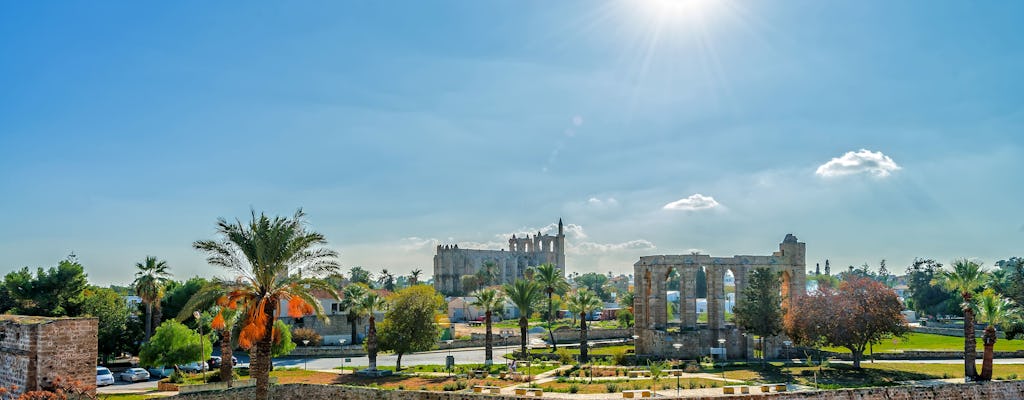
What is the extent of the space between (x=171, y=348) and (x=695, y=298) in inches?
1325

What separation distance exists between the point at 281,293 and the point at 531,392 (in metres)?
11.4

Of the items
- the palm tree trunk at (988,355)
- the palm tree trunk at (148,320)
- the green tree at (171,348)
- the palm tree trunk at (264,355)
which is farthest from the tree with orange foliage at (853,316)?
the palm tree trunk at (148,320)

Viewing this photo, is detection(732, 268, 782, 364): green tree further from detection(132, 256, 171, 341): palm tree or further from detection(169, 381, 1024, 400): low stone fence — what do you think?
detection(132, 256, 171, 341): palm tree

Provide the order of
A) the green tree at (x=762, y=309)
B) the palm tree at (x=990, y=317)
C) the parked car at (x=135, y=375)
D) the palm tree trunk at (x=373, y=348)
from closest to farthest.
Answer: the palm tree at (x=990, y=317) → the parked car at (x=135, y=375) → the palm tree trunk at (x=373, y=348) → the green tree at (x=762, y=309)

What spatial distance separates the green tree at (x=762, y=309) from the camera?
137ft

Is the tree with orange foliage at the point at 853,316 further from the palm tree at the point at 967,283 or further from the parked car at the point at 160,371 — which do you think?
the parked car at the point at 160,371

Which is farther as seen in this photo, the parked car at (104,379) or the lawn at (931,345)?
the lawn at (931,345)

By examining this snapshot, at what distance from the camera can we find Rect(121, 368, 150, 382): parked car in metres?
36.5

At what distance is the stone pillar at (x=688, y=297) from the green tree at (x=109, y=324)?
1488 inches

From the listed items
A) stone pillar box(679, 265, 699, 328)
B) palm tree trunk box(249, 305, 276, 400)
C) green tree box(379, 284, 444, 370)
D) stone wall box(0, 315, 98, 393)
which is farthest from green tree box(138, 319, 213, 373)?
stone pillar box(679, 265, 699, 328)

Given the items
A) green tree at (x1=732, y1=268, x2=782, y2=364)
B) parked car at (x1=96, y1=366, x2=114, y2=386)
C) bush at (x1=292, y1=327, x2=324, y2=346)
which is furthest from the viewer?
bush at (x1=292, y1=327, x2=324, y2=346)

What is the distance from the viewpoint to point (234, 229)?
20969 millimetres

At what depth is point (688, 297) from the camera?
49781mm

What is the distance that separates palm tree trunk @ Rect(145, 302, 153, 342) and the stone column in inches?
1464
